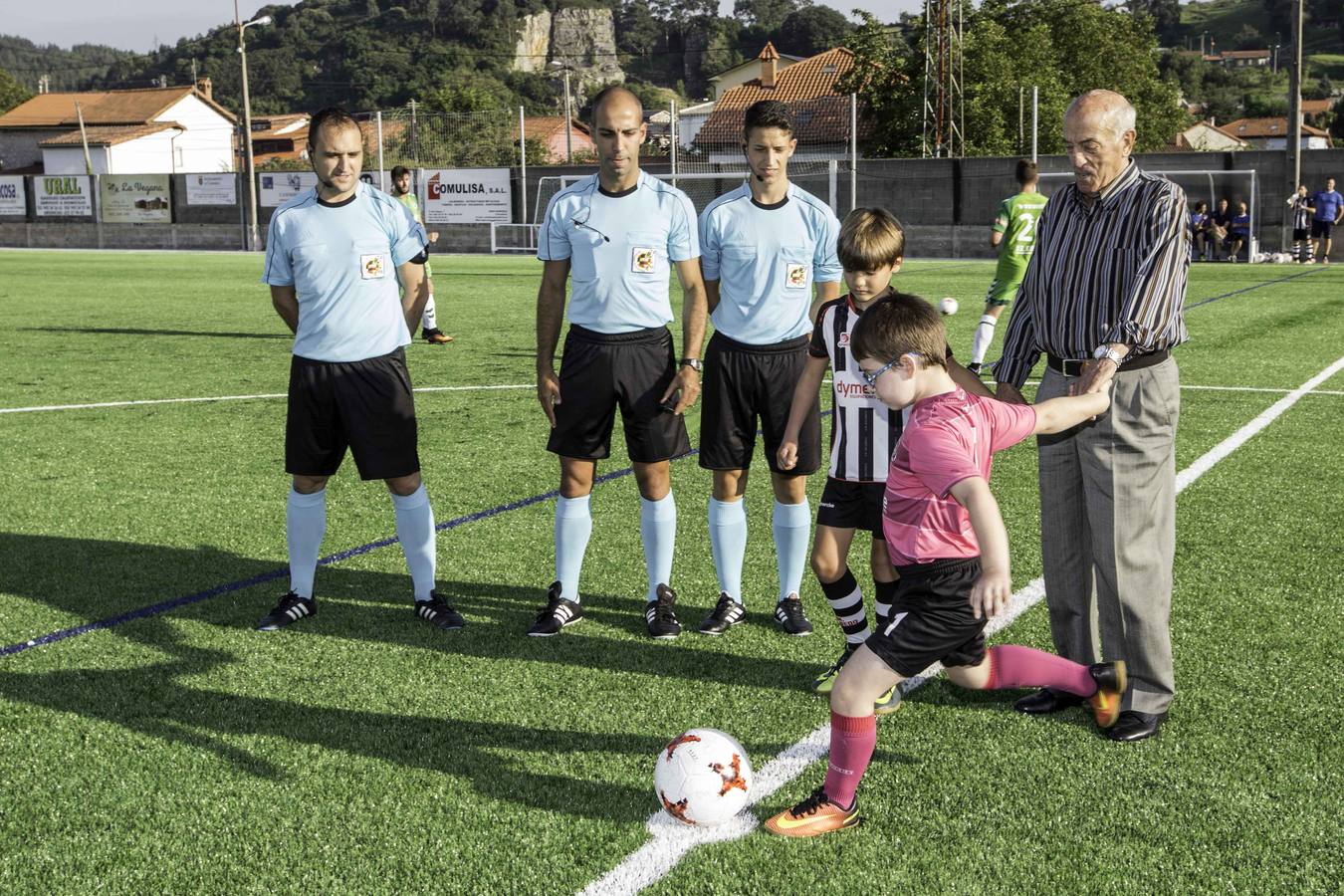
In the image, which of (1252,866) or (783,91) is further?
(783,91)

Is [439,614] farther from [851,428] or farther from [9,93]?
[9,93]

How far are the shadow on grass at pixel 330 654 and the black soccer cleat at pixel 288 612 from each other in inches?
2.2

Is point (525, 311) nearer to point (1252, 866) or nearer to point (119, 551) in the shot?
point (119, 551)

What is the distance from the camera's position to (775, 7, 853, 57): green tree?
529ft

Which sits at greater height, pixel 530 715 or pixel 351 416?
pixel 351 416

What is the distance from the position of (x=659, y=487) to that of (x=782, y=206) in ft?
4.21

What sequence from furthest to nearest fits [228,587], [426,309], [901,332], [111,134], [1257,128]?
[1257,128] < [111,134] < [426,309] < [228,587] < [901,332]

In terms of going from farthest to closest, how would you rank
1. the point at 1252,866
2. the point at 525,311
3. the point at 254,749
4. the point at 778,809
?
the point at 525,311 → the point at 254,749 → the point at 778,809 → the point at 1252,866

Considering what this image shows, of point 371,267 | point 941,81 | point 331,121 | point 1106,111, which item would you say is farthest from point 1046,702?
point 941,81

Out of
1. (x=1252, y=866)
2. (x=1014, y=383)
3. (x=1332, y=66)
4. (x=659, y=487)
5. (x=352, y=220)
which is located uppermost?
(x=1332, y=66)

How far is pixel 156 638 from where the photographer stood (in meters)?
5.17

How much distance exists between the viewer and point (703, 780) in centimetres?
351

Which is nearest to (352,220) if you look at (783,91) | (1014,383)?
(1014,383)

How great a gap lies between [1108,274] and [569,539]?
2456 mm
